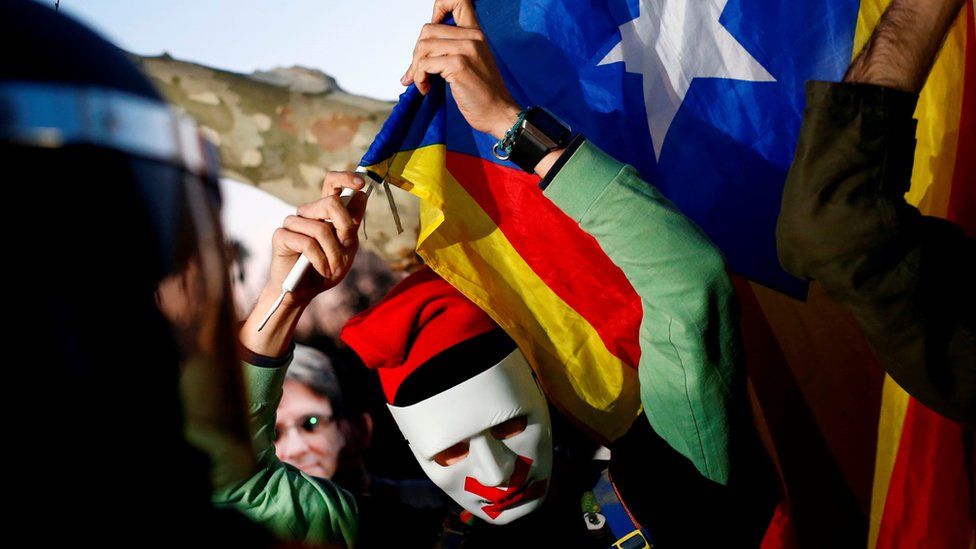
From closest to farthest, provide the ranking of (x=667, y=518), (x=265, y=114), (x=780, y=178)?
(x=780, y=178)
(x=667, y=518)
(x=265, y=114)

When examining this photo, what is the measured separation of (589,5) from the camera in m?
1.63

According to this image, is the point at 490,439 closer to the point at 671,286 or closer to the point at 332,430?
the point at 671,286

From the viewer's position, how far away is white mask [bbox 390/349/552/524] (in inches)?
69.4

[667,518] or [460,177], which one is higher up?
[460,177]

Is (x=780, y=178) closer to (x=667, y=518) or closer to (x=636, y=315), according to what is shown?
(x=636, y=315)

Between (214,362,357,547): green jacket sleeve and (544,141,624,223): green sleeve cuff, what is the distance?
78 cm

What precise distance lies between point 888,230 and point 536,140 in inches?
25.9

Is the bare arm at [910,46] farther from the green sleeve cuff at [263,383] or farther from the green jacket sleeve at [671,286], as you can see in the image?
the green sleeve cuff at [263,383]

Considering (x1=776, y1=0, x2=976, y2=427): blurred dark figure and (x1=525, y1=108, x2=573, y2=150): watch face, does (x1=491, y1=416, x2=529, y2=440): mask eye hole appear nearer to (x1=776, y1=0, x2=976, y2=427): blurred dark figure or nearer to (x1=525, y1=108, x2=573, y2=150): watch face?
(x1=525, y1=108, x2=573, y2=150): watch face

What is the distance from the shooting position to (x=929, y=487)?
151 cm

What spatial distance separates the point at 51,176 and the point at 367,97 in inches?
90.0

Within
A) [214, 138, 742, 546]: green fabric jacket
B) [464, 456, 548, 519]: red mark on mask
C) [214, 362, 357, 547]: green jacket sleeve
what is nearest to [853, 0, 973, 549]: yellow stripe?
[214, 138, 742, 546]: green fabric jacket

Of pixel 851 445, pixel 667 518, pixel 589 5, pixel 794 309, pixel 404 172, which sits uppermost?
pixel 589 5

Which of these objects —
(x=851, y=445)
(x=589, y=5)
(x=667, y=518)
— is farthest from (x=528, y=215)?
(x=851, y=445)
